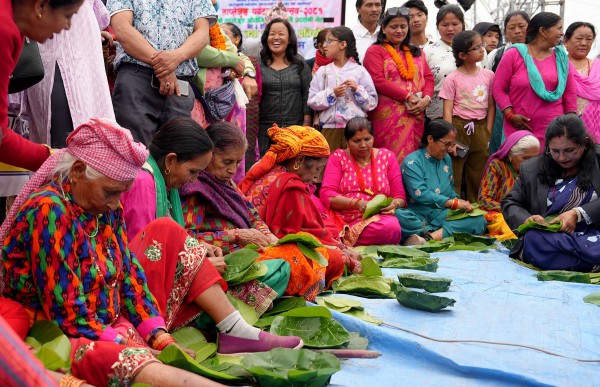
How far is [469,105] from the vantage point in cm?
768

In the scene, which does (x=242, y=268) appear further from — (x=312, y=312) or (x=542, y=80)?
(x=542, y=80)

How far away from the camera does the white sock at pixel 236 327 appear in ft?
10.6

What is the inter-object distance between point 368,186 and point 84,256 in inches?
175

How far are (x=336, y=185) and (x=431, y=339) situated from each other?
3.43 meters

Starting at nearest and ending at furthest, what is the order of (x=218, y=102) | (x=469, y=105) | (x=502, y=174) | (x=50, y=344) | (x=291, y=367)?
(x=50, y=344), (x=291, y=367), (x=218, y=102), (x=502, y=174), (x=469, y=105)

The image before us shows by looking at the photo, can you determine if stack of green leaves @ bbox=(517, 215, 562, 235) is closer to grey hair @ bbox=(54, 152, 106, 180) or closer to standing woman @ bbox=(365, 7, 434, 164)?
standing woman @ bbox=(365, 7, 434, 164)

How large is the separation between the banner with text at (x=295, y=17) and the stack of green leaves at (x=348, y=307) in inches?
175

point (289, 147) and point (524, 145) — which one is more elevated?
point (289, 147)

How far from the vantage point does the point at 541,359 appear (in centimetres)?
336

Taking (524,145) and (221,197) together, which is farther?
(524,145)

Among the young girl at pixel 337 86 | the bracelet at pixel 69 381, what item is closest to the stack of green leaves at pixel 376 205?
the young girl at pixel 337 86

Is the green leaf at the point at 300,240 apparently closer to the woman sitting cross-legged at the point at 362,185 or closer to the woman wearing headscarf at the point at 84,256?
the woman wearing headscarf at the point at 84,256

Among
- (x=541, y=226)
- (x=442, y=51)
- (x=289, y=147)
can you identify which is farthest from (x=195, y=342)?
(x=442, y=51)

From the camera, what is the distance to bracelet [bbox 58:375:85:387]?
2389 mm
